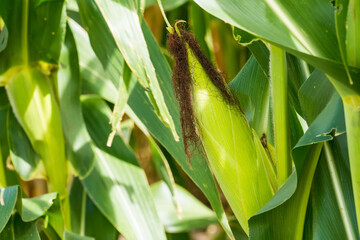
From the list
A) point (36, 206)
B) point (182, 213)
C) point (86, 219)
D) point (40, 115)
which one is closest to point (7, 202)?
point (36, 206)

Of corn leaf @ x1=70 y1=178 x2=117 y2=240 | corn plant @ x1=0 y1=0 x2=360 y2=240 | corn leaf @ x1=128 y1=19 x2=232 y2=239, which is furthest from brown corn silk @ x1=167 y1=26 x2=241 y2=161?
corn leaf @ x1=70 y1=178 x2=117 y2=240

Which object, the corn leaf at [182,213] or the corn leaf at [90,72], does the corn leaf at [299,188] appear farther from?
the corn leaf at [182,213]

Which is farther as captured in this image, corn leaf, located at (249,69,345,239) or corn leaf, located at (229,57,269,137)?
corn leaf, located at (229,57,269,137)

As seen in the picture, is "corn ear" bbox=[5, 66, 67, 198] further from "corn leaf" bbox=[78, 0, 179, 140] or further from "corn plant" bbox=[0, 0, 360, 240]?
"corn leaf" bbox=[78, 0, 179, 140]

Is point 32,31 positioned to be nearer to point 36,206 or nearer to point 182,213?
point 36,206

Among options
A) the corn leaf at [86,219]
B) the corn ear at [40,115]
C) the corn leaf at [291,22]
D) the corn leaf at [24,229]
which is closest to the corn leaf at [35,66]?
the corn ear at [40,115]

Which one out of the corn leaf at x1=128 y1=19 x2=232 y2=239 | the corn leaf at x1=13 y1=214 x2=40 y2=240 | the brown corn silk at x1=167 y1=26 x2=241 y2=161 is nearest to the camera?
the brown corn silk at x1=167 y1=26 x2=241 y2=161

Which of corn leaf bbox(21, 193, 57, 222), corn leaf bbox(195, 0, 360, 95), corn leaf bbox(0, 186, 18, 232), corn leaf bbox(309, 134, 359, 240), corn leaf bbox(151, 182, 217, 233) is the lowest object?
corn leaf bbox(151, 182, 217, 233)
